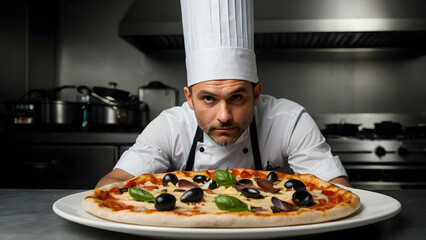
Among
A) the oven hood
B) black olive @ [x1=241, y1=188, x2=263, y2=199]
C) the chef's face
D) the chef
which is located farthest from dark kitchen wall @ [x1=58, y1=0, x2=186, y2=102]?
black olive @ [x1=241, y1=188, x2=263, y2=199]

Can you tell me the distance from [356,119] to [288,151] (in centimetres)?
180

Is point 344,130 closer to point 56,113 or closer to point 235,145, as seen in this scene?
point 235,145

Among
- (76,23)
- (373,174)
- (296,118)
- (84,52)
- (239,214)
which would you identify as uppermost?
(76,23)

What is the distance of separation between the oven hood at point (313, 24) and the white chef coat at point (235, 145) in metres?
1.24

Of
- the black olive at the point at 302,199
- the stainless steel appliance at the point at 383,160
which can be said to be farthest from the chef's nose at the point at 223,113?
the stainless steel appliance at the point at 383,160

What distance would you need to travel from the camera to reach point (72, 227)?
65 cm

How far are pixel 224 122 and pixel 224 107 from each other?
2.1 inches

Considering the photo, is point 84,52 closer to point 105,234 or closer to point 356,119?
point 356,119

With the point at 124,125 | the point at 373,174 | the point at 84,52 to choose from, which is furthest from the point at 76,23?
the point at 373,174

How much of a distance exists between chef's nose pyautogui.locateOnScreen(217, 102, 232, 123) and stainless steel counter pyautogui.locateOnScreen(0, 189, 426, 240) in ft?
2.03

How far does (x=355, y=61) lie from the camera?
3240mm

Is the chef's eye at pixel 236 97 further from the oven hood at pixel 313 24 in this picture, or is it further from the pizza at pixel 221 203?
the oven hood at pixel 313 24

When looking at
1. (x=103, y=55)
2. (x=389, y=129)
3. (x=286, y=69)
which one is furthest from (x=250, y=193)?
(x=103, y=55)

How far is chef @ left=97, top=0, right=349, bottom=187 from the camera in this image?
53.9 inches
